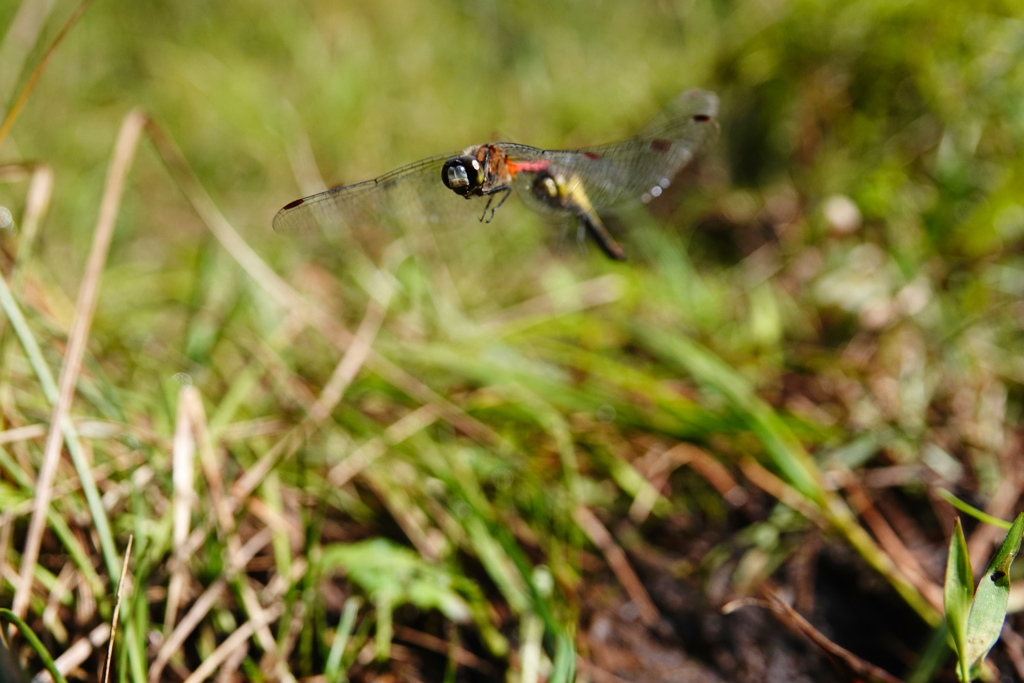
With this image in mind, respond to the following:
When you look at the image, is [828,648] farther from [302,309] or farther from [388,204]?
[302,309]

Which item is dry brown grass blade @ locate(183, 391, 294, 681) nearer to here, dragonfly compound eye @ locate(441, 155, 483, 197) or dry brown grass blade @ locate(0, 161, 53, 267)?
dry brown grass blade @ locate(0, 161, 53, 267)

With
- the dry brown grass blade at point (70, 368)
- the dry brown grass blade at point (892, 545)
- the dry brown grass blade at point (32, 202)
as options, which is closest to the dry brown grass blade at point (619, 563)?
the dry brown grass blade at point (892, 545)

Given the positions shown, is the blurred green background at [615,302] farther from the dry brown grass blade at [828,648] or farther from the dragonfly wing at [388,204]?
the dry brown grass blade at [828,648]

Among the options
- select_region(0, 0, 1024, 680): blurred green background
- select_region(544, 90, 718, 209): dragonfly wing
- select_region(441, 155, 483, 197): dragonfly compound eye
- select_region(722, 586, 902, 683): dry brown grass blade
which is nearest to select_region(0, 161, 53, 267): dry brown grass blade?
select_region(0, 0, 1024, 680): blurred green background

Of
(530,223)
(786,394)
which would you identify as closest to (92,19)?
(530,223)

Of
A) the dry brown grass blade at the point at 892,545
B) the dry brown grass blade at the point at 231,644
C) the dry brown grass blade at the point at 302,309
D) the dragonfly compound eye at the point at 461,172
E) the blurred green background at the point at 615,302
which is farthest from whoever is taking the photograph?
the dry brown grass blade at the point at 302,309

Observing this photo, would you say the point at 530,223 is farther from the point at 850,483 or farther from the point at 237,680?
the point at 237,680
